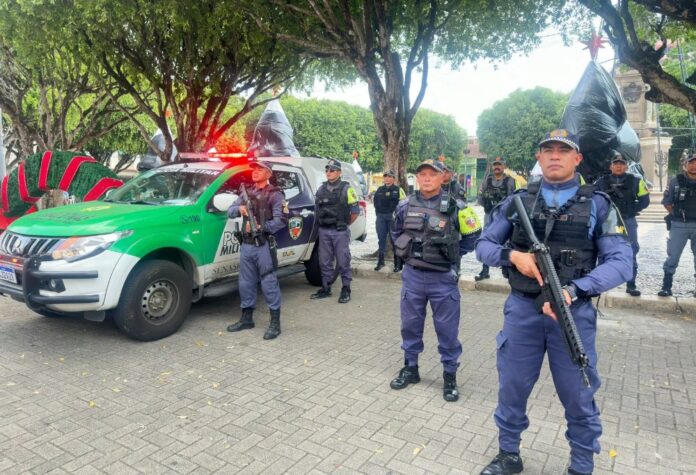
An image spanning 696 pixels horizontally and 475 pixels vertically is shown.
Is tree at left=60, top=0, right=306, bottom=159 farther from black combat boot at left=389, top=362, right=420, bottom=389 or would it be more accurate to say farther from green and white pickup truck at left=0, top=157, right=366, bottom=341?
black combat boot at left=389, top=362, right=420, bottom=389

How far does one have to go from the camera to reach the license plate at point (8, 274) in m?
4.68

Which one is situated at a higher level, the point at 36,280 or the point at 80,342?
the point at 36,280

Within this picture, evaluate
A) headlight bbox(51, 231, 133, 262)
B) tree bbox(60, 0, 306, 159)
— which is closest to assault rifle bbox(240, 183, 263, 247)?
headlight bbox(51, 231, 133, 262)

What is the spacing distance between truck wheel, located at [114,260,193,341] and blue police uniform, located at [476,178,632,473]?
3490mm

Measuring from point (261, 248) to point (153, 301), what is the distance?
1.21 meters

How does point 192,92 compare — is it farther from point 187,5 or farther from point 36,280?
point 36,280

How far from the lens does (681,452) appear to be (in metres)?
3.03

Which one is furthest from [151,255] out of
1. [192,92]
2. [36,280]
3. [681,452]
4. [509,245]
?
[192,92]

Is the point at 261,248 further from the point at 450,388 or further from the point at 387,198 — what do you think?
the point at 387,198

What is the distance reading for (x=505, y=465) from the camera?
109 inches

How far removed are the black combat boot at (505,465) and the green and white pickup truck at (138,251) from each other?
3547 mm

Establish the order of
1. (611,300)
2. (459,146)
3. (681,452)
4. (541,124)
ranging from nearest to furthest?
(681,452)
(611,300)
(541,124)
(459,146)

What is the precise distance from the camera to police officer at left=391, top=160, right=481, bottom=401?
3.77 meters

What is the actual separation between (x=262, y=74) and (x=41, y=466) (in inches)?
444
